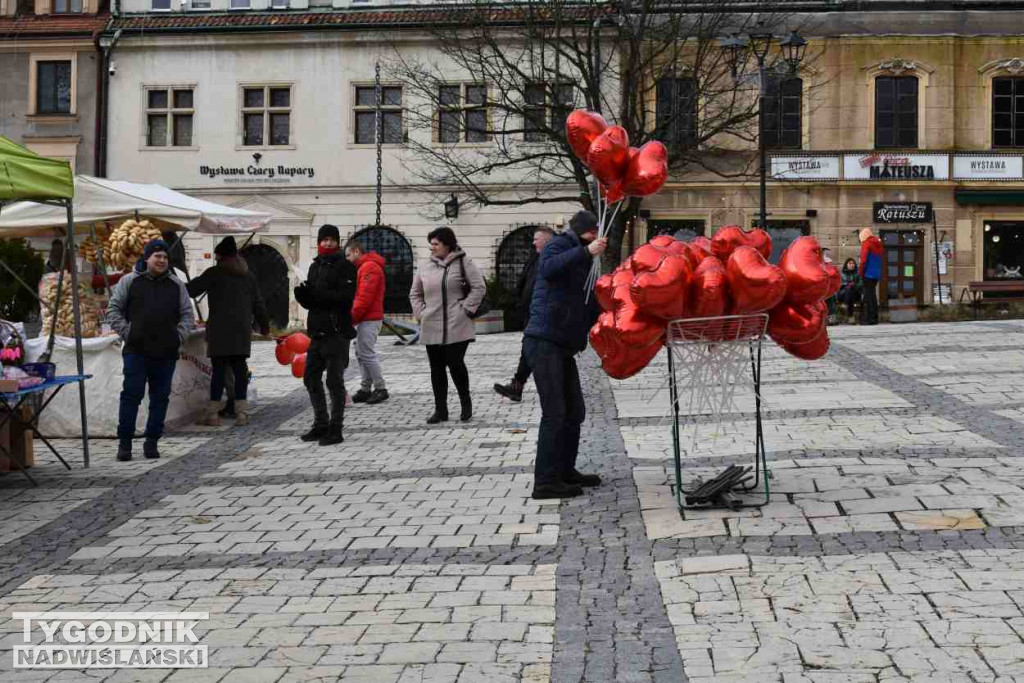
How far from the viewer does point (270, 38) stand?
1373 inches

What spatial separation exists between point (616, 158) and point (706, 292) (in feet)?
4.82

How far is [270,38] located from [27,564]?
2992 cm

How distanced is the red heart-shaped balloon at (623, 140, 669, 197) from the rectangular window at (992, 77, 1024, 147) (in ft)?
98.5

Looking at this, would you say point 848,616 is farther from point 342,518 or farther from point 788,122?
point 788,122

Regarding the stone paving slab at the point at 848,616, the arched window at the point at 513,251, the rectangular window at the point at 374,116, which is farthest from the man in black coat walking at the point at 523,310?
the rectangular window at the point at 374,116

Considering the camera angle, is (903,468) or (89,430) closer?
(903,468)

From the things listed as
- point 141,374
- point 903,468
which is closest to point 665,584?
point 903,468

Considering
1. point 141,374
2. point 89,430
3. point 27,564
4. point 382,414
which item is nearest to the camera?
point 27,564

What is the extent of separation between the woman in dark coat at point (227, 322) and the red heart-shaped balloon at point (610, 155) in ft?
20.1

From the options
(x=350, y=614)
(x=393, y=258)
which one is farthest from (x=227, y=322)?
(x=393, y=258)

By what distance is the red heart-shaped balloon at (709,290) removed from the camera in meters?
6.75

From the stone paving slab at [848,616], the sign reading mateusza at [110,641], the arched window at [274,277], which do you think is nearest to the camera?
the stone paving slab at [848,616]

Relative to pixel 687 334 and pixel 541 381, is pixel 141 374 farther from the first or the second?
pixel 687 334

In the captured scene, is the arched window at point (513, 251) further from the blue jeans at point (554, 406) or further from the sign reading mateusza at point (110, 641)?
the sign reading mateusza at point (110, 641)
